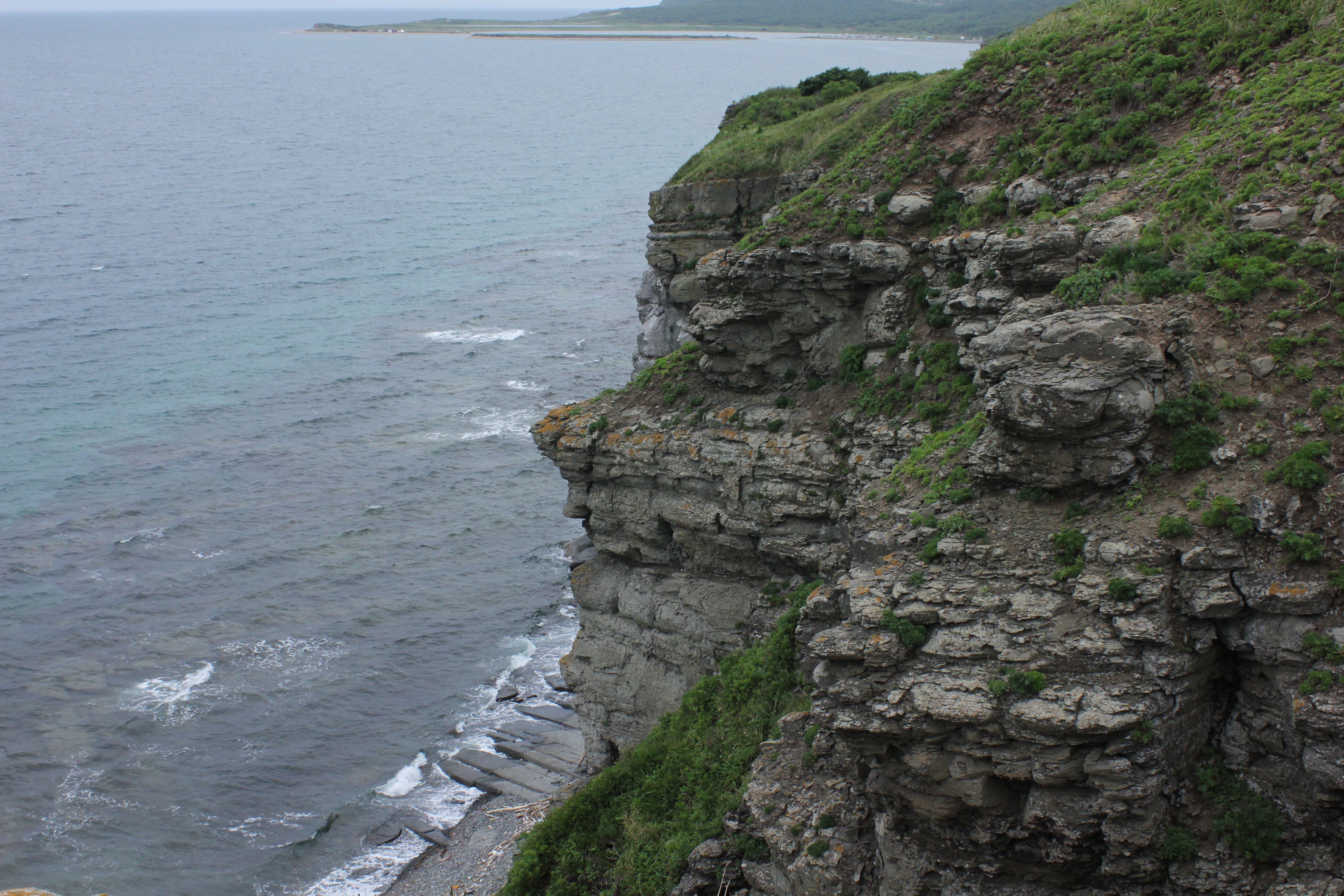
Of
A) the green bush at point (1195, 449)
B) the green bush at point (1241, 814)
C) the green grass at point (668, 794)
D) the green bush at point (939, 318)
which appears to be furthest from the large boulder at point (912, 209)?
the green bush at point (1241, 814)

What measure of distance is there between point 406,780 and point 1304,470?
3873cm

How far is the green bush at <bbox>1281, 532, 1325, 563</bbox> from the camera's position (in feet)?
54.8

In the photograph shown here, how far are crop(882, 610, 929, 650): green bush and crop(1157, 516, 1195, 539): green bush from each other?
4.64m

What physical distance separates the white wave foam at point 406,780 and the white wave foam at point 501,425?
36.1 m

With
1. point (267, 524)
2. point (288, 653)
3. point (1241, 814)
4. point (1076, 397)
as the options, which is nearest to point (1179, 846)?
point (1241, 814)

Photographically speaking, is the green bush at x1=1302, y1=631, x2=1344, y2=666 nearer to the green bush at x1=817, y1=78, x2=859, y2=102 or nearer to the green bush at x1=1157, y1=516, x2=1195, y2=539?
the green bush at x1=1157, y1=516, x2=1195, y2=539

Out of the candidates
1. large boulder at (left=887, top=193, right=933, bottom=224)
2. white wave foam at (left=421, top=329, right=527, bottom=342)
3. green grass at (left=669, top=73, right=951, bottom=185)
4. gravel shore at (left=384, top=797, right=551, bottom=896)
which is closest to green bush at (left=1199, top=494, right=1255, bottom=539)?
large boulder at (left=887, top=193, right=933, bottom=224)

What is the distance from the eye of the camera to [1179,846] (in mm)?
17141

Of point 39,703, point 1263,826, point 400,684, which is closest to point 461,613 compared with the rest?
point 400,684

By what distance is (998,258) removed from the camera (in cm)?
2611

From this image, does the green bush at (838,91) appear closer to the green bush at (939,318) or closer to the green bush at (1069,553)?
the green bush at (939,318)

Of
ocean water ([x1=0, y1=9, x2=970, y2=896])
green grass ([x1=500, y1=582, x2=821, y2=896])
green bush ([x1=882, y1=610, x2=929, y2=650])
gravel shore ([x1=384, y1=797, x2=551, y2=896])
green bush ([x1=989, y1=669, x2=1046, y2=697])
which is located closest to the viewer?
green bush ([x1=989, y1=669, x2=1046, y2=697])

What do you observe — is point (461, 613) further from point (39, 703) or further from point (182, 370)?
point (182, 370)

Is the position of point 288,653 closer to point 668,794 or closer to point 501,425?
point 501,425
